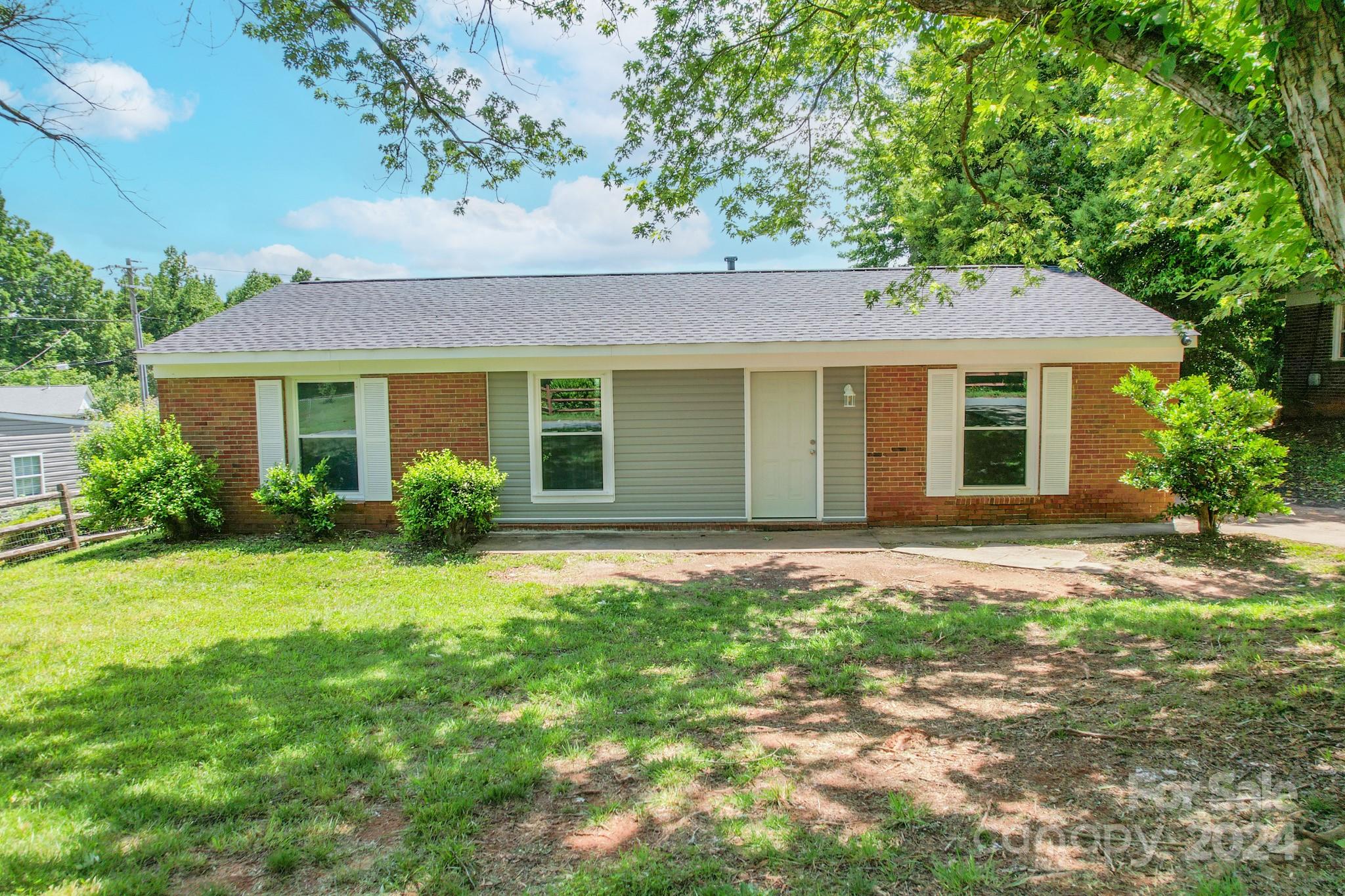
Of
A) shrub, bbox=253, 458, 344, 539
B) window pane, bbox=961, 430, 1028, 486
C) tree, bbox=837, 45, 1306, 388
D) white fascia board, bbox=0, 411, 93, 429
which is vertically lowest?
shrub, bbox=253, 458, 344, 539

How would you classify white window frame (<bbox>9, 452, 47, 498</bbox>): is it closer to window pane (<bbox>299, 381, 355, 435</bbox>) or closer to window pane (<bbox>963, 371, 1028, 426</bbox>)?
window pane (<bbox>299, 381, 355, 435</bbox>)

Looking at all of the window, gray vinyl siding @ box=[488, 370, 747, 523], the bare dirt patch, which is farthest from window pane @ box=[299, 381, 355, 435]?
the window

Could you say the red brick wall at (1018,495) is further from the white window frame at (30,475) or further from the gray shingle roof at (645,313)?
the white window frame at (30,475)

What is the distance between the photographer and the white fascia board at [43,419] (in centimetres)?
2261

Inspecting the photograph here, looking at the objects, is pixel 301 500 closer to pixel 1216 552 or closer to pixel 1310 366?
pixel 1216 552

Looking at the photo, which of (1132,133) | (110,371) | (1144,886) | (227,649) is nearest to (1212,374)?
(1132,133)

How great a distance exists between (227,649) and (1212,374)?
20414 mm

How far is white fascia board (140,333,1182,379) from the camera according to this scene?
952 cm

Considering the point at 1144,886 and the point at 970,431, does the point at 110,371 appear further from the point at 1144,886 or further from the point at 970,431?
the point at 1144,886

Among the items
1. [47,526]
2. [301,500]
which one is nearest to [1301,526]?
[301,500]

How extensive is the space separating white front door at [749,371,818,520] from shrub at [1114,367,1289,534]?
391cm

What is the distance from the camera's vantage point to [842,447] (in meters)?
10.2

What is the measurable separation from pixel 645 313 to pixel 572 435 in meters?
2.25

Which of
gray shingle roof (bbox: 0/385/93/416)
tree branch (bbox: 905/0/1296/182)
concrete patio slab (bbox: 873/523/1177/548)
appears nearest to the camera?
tree branch (bbox: 905/0/1296/182)
